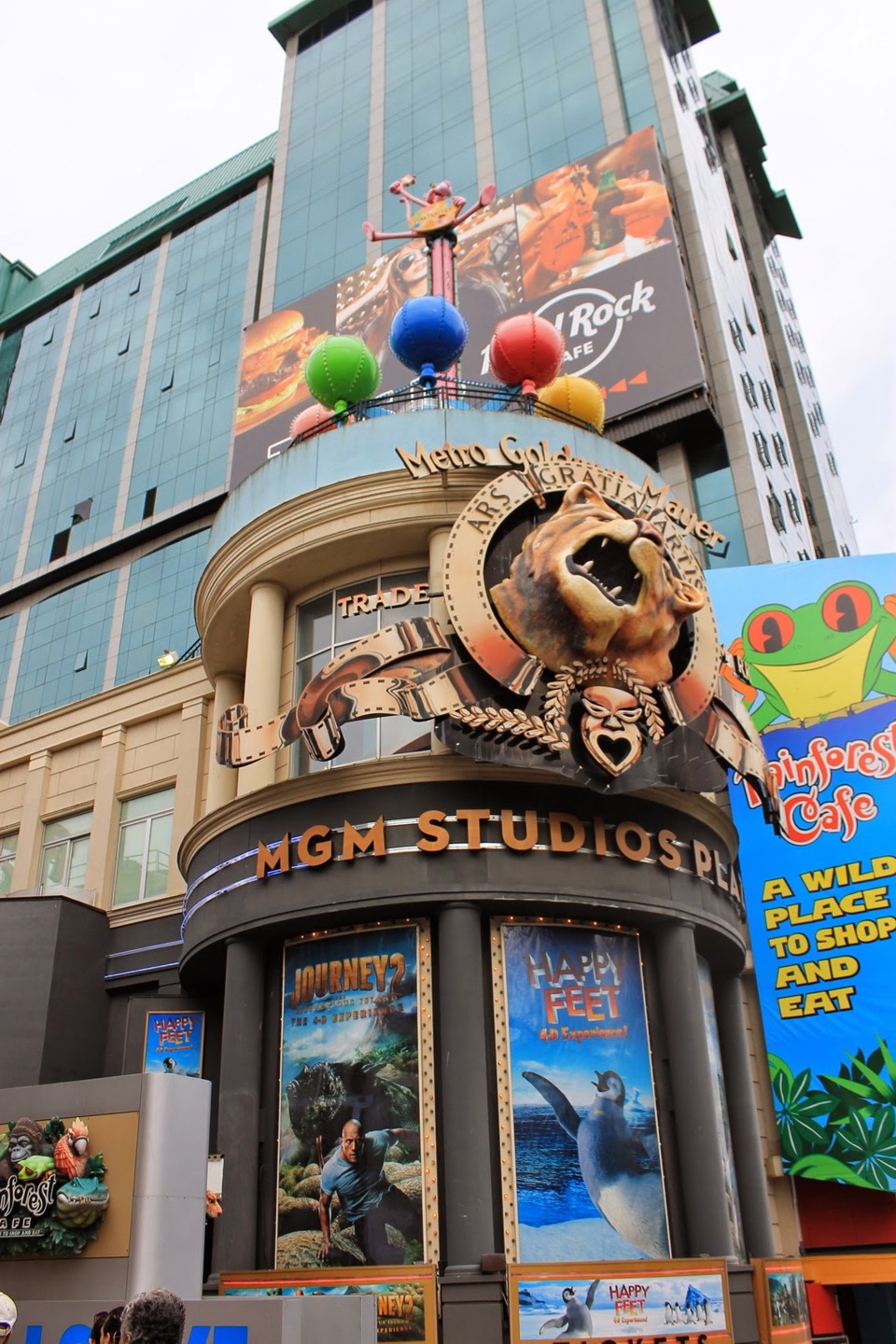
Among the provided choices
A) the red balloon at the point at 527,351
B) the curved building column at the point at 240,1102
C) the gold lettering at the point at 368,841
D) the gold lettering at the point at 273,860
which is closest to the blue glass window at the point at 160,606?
the red balloon at the point at 527,351

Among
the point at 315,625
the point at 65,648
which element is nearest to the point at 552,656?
the point at 315,625

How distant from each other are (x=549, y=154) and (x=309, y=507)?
27870mm

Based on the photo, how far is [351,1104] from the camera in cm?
1662

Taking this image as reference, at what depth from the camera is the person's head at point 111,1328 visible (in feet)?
19.3

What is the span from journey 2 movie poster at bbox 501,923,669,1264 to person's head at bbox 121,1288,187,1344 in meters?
11.3

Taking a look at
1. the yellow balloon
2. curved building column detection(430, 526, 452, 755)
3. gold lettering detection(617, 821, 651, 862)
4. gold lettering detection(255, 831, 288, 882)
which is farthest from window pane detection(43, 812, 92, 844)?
gold lettering detection(617, 821, 651, 862)

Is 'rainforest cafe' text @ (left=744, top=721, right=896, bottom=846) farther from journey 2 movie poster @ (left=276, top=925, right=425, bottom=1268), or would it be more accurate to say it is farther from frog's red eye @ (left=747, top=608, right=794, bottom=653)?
journey 2 movie poster @ (left=276, top=925, right=425, bottom=1268)

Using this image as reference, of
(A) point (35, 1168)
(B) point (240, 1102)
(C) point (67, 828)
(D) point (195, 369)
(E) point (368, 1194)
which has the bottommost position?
(A) point (35, 1168)

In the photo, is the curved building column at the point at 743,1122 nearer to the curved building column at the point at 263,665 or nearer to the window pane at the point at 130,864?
the curved building column at the point at 263,665

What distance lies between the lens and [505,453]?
19188 mm

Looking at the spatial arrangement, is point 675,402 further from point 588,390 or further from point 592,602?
point 592,602

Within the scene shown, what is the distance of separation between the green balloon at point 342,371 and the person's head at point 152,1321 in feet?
63.8

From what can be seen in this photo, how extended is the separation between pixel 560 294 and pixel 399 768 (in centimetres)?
2438

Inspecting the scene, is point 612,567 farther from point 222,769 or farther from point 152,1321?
point 152,1321
